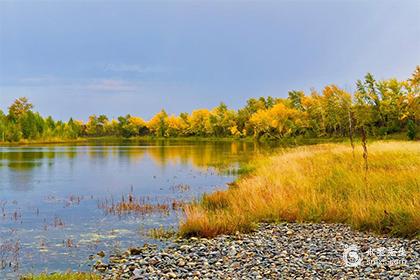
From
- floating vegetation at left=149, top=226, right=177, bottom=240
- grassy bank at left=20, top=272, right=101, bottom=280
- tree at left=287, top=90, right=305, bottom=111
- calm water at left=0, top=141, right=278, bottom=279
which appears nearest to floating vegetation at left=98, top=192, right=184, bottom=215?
calm water at left=0, top=141, right=278, bottom=279

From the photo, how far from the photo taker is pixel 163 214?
14789 millimetres

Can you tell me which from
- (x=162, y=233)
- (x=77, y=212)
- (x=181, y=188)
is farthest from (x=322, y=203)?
(x=181, y=188)

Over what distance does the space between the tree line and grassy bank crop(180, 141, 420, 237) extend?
1804cm

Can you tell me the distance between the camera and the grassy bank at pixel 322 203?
32.0 feet

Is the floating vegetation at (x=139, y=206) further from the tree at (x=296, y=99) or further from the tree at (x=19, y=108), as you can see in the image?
the tree at (x=19, y=108)

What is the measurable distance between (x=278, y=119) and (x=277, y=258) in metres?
75.8

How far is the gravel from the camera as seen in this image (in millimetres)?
6879

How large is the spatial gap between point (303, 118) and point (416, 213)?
73542 millimetres

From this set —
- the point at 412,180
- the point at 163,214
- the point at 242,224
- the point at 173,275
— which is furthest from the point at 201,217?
the point at 412,180

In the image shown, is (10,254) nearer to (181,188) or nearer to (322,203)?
(322,203)

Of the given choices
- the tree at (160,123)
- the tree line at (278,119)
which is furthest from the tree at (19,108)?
the tree at (160,123)

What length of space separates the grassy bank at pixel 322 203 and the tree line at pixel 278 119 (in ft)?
59.2

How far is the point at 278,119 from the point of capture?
8219 cm

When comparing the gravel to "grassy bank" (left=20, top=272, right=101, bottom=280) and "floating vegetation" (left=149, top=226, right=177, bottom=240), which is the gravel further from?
"floating vegetation" (left=149, top=226, right=177, bottom=240)
